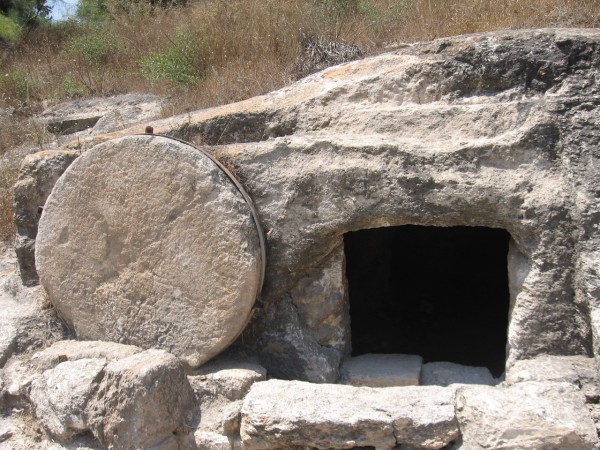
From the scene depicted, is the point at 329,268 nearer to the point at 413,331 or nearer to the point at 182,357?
the point at 182,357

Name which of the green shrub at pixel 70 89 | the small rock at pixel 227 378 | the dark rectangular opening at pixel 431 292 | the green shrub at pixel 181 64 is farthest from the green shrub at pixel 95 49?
the small rock at pixel 227 378

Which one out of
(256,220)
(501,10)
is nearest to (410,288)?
(501,10)

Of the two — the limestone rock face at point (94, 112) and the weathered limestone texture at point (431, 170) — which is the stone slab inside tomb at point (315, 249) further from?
the limestone rock face at point (94, 112)

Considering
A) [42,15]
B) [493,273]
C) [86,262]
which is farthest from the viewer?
[42,15]

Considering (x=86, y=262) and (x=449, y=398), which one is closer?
(x=449, y=398)

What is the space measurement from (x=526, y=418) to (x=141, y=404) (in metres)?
1.51

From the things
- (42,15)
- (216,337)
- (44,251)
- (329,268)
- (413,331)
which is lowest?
(413,331)

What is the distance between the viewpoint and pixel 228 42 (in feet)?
16.7

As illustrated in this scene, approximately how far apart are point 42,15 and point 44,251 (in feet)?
25.0

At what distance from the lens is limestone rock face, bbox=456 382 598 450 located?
227cm

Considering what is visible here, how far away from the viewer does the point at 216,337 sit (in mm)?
2984

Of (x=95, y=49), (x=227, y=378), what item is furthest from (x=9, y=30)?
(x=227, y=378)

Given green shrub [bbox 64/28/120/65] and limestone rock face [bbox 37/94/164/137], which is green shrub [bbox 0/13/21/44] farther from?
limestone rock face [bbox 37/94/164/137]

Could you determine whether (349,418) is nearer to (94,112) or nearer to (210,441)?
(210,441)
